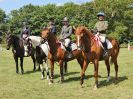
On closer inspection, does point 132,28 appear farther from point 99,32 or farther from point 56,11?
point 99,32

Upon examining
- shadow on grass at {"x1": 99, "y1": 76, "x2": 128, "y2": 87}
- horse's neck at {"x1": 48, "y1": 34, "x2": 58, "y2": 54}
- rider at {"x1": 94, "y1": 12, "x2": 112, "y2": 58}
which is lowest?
shadow on grass at {"x1": 99, "y1": 76, "x2": 128, "y2": 87}

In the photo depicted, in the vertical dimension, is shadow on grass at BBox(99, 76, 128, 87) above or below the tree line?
above

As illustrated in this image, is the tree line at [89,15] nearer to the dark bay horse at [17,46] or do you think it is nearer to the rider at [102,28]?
the dark bay horse at [17,46]

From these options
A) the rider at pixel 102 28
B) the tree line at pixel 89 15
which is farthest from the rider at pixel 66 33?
the tree line at pixel 89 15

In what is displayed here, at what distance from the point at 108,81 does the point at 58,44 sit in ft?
9.74

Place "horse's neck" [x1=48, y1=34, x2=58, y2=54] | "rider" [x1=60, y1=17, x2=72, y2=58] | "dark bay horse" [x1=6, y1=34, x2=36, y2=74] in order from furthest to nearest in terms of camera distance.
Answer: "dark bay horse" [x1=6, y1=34, x2=36, y2=74] < "rider" [x1=60, y1=17, x2=72, y2=58] < "horse's neck" [x1=48, y1=34, x2=58, y2=54]

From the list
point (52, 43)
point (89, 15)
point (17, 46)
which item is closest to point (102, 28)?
point (52, 43)

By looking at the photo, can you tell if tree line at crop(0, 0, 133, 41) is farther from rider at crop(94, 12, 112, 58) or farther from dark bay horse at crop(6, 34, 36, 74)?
rider at crop(94, 12, 112, 58)

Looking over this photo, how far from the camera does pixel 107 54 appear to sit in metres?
16.9

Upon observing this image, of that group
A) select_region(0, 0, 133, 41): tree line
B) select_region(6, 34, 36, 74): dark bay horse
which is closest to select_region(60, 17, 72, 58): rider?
select_region(6, 34, 36, 74): dark bay horse

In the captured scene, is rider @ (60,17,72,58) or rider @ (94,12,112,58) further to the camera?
rider @ (60,17,72,58)

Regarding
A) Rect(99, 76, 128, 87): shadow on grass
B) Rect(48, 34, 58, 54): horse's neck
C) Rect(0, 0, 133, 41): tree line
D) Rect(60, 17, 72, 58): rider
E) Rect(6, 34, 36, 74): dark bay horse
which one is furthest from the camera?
Rect(0, 0, 133, 41): tree line

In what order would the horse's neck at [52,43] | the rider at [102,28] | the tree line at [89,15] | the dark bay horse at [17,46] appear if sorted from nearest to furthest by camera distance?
the rider at [102,28], the horse's neck at [52,43], the dark bay horse at [17,46], the tree line at [89,15]

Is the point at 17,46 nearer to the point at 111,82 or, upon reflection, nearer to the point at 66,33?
the point at 66,33
